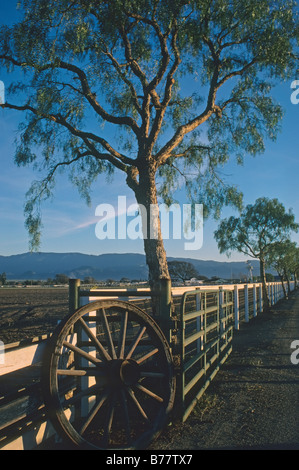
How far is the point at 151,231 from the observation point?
729 cm

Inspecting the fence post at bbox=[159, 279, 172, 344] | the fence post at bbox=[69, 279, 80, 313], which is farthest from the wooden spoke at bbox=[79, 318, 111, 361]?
the fence post at bbox=[159, 279, 172, 344]

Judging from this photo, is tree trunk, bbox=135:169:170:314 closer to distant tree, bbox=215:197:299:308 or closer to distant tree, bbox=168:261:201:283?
distant tree, bbox=215:197:299:308

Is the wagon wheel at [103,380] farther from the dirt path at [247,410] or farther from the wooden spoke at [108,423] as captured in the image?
the dirt path at [247,410]

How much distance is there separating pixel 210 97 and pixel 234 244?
1969cm

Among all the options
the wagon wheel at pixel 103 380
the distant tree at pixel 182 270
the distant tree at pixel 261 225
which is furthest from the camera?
the distant tree at pixel 182 270

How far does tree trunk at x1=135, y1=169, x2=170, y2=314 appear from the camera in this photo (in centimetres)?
709

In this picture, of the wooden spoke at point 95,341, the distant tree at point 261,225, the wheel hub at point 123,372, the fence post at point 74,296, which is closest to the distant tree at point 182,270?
the distant tree at point 261,225

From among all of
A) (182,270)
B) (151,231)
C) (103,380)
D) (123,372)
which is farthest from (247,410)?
(182,270)

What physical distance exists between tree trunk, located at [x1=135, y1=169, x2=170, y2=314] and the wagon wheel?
2.54 metres

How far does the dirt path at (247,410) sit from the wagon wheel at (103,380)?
0.40 meters

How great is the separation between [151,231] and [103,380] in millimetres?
3885

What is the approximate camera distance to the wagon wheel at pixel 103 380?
3.17m

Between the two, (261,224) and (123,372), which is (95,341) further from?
(261,224)

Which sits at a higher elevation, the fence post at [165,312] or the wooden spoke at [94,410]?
the fence post at [165,312]
